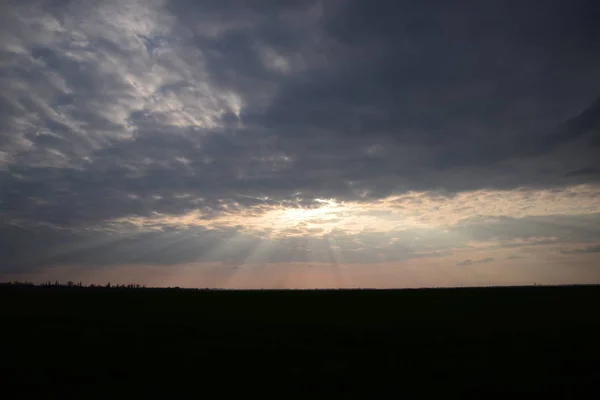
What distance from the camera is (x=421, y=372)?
19000mm

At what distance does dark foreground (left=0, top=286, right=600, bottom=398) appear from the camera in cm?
1692

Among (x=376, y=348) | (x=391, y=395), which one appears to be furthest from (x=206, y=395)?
(x=376, y=348)

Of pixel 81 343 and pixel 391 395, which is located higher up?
pixel 81 343

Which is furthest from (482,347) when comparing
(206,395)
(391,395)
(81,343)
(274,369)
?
(81,343)

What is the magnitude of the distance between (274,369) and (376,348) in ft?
24.2

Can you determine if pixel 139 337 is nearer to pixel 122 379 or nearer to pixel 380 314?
pixel 122 379

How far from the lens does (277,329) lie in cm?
3092

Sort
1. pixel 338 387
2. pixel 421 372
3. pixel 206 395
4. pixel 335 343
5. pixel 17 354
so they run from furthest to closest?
pixel 335 343
pixel 17 354
pixel 421 372
pixel 338 387
pixel 206 395

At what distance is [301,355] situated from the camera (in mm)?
22156

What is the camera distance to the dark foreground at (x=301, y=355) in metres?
16.9

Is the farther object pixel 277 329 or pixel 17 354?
pixel 277 329

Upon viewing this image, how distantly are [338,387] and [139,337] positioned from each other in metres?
15.6

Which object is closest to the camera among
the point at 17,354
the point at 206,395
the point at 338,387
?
the point at 206,395

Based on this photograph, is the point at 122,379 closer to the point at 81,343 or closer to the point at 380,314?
the point at 81,343
